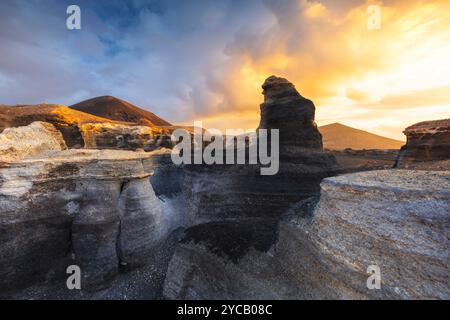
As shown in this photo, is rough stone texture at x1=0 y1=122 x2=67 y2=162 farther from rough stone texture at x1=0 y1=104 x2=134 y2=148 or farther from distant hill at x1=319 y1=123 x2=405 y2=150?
distant hill at x1=319 y1=123 x2=405 y2=150

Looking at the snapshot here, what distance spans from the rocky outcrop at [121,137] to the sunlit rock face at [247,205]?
16783 millimetres

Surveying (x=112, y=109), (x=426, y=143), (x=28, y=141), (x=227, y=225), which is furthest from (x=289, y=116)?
(x=112, y=109)

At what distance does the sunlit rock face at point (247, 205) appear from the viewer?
611 cm

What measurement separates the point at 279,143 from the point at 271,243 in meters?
7.31

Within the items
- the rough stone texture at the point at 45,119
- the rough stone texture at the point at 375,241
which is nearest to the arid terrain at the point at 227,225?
the rough stone texture at the point at 375,241

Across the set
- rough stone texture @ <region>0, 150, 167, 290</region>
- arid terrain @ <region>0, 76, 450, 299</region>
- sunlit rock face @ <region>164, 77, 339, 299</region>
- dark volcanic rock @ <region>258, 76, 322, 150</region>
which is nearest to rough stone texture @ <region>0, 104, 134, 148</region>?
arid terrain @ <region>0, 76, 450, 299</region>

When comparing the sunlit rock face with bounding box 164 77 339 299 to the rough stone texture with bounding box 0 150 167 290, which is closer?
the sunlit rock face with bounding box 164 77 339 299

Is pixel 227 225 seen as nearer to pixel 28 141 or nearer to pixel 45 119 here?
pixel 28 141

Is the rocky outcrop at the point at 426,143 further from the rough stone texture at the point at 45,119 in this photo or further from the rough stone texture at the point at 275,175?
the rough stone texture at the point at 45,119

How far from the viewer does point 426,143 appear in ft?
60.1

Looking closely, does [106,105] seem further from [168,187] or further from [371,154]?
[371,154]

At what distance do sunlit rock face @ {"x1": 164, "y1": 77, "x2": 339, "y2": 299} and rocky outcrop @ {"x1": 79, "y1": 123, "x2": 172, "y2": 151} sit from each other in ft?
55.1

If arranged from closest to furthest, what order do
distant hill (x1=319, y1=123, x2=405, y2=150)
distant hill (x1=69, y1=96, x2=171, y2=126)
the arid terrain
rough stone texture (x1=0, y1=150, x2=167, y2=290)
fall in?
the arid terrain, rough stone texture (x1=0, y1=150, x2=167, y2=290), distant hill (x1=69, y1=96, x2=171, y2=126), distant hill (x1=319, y1=123, x2=405, y2=150)

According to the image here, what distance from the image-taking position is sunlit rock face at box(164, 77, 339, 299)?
6105mm
